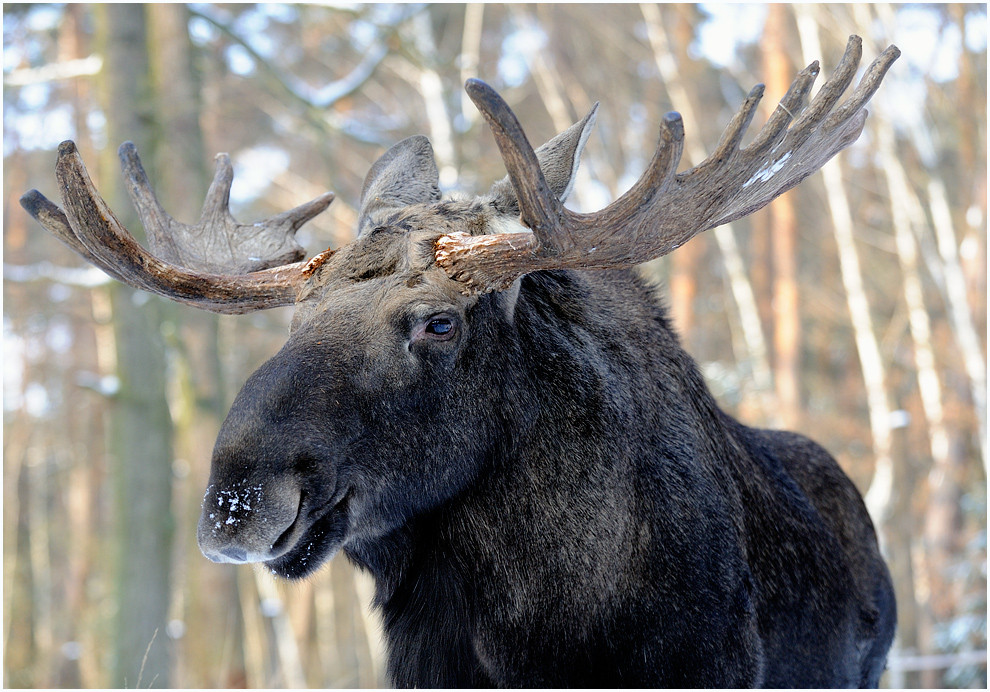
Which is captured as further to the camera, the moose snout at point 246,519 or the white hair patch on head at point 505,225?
the white hair patch on head at point 505,225

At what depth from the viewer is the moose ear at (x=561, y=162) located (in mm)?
3088

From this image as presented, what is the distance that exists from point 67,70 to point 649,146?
45.1 feet

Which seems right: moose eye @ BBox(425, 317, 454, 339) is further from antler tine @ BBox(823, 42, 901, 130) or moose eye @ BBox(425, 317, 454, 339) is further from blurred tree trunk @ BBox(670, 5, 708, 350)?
blurred tree trunk @ BBox(670, 5, 708, 350)

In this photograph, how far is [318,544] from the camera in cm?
276

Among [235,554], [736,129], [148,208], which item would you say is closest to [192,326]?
[148,208]

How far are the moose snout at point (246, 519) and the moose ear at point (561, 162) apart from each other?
1.25 m

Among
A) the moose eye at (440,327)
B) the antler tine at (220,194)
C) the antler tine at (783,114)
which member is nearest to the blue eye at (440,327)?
the moose eye at (440,327)

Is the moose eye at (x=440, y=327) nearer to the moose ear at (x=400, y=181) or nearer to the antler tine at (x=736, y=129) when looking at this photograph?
the moose ear at (x=400, y=181)

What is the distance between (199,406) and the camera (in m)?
9.73

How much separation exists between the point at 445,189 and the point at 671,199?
7698 mm

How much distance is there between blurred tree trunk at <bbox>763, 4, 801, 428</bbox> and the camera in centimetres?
1514

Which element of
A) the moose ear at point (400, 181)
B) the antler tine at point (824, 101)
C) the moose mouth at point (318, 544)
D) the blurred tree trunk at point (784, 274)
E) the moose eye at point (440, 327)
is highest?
the blurred tree trunk at point (784, 274)

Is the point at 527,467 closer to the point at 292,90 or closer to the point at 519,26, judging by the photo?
the point at 292,90

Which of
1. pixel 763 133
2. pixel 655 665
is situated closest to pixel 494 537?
pixel 655 665
